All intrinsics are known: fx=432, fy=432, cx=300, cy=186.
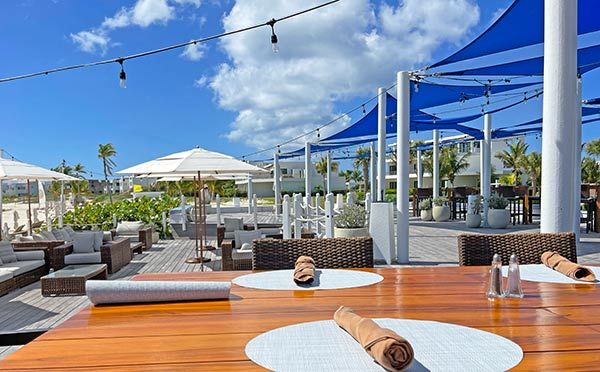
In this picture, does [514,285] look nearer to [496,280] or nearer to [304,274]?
[496,280]

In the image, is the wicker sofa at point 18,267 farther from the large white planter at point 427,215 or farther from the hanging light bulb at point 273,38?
the large white planter at point 427,215

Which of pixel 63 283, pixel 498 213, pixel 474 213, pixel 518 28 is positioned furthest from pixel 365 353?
pixel 474 213

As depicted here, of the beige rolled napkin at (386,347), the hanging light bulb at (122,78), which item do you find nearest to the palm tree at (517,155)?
the hanging light bulb at (122,78)

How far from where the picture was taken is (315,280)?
1.94m

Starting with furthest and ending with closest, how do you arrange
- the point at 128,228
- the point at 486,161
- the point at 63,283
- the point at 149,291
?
the point at 486,161 → the point at 128,228 → the point at 63,283 → the point at 149,291

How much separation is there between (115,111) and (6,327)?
80.3ft

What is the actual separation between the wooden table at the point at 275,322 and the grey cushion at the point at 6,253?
5.61 metres

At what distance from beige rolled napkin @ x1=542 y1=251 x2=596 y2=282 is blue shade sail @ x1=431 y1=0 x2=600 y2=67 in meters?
3.67

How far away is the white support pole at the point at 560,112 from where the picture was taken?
3188 mm

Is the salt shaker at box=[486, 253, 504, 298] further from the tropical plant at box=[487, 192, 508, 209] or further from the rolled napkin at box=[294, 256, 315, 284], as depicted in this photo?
the tropical plant at box=[487, 192, 508, 209]

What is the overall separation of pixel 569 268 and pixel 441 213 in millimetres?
11338

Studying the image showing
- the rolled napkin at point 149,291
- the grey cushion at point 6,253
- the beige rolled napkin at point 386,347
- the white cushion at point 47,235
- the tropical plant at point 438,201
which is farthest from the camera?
the tropical plant at point 438,201

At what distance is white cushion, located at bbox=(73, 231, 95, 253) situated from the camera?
6914 mm

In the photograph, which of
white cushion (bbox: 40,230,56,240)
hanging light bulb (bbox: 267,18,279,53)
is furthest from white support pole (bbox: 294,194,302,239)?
white cushion (bbox: 40,230,56,240)
